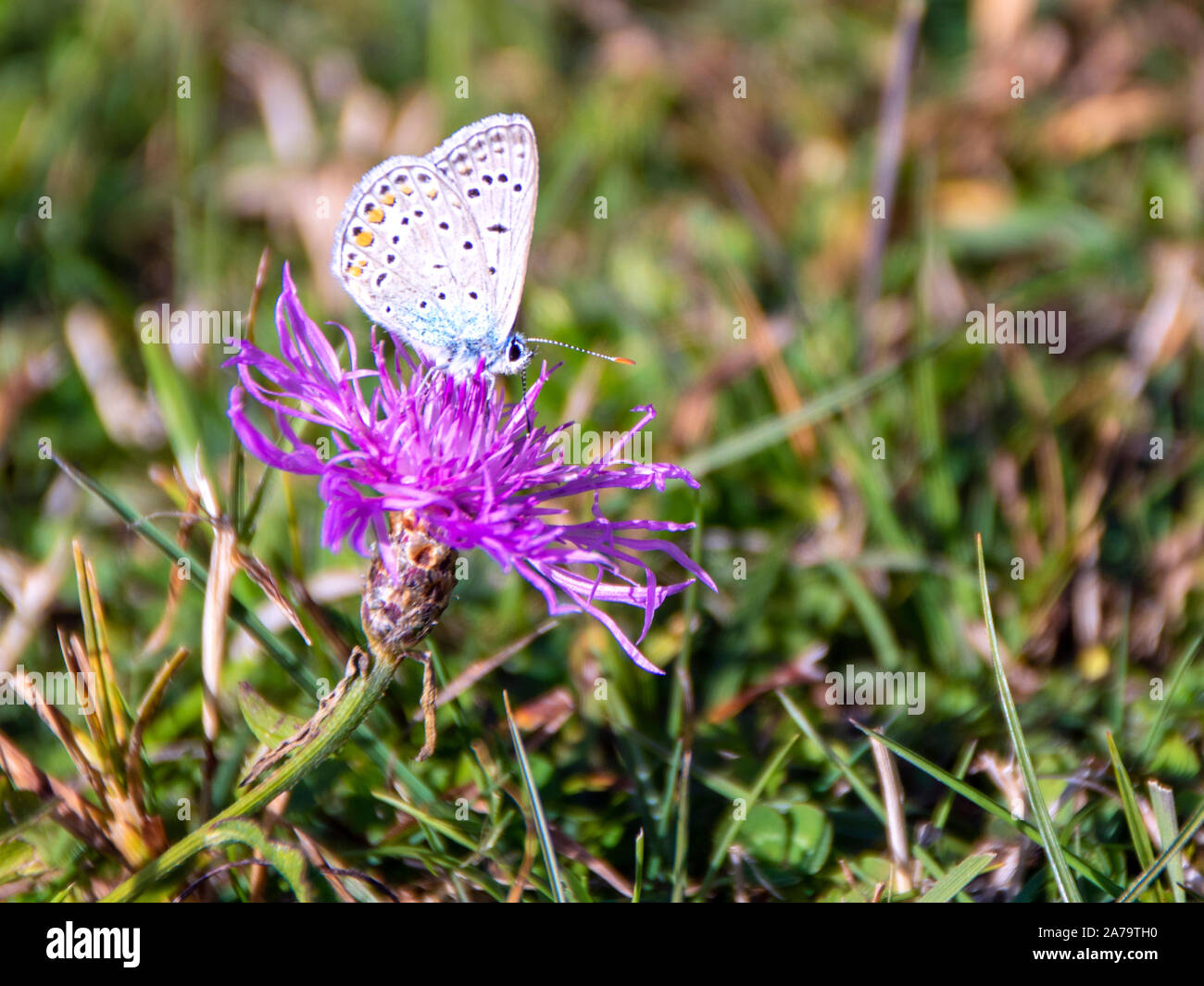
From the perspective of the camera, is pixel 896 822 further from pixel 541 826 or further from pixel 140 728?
pixel 140 728

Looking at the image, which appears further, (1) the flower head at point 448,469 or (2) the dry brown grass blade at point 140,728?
(2) the dry brown grass blade at point 140,728

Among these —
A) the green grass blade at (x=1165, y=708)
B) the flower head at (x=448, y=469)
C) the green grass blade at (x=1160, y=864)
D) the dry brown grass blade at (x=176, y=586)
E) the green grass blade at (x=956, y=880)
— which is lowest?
the green grass blade at (x=956, y=880)

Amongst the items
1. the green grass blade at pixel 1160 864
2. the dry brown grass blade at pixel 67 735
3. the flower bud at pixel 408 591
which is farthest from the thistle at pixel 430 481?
the green grass blade at pixel 1160 864

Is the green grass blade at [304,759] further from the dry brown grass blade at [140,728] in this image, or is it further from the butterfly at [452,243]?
the butterfly at [452,243]

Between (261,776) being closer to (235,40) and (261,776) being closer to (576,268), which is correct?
(576,268)

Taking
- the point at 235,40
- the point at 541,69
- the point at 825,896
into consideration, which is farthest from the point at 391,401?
the point at 235,40

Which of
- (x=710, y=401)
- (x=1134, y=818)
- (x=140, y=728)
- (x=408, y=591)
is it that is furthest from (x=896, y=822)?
(x=710, y=401)

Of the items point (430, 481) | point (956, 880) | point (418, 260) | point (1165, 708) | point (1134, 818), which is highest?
point (418, 260)
